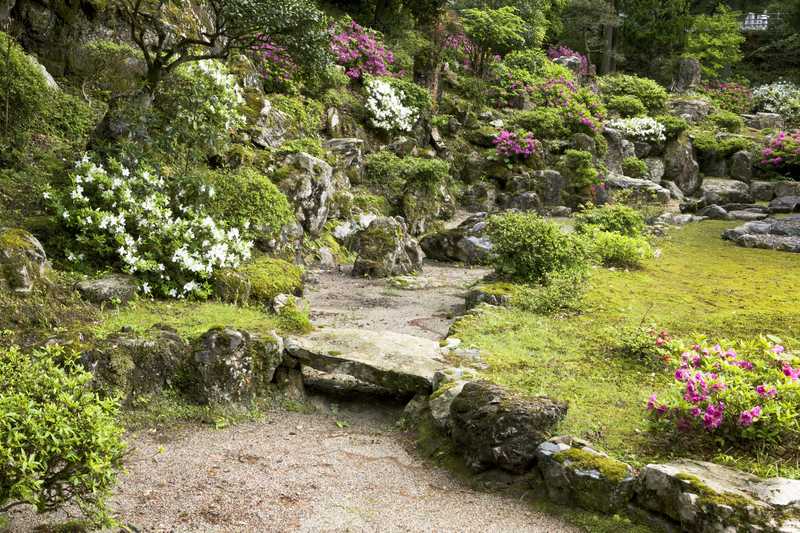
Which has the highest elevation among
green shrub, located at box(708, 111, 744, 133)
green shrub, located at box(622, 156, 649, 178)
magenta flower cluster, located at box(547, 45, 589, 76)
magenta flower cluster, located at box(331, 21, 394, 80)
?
magenta flower cluster, located at box(547, 45, 589, 76)

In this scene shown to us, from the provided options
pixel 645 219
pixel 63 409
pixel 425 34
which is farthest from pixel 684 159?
pixel 63 409

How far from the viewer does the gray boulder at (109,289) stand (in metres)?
6.93

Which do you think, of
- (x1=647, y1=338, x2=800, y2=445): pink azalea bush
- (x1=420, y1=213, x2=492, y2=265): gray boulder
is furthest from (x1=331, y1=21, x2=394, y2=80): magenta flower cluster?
(x1=647, y1=338, x2=800, y2=445): pink azalea bush

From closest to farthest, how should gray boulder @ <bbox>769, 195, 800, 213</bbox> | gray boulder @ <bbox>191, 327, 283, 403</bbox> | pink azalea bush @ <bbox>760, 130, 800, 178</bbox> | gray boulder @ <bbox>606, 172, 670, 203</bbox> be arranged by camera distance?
gray boulder @ <bbox>191, 327, 283, 403</bbox>
gray boulder @ <bbox>769, 195, 800, 213</bbox>
gray boulder @ <bbox>606, 172, 670, 203</bbox>
pink azalea bush @ <bbox>760, 130, 800, 178</bbox>

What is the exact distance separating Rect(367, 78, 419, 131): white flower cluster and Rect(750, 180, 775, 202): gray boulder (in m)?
14.3

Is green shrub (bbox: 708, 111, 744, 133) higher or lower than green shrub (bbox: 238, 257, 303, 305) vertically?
higher

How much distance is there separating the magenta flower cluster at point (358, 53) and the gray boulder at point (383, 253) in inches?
369

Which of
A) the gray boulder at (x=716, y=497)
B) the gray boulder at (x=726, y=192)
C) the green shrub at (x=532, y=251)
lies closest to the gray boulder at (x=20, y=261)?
the gray boulder at (x=716, y=497)

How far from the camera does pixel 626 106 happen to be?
99.1ft

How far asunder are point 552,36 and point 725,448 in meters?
36.9

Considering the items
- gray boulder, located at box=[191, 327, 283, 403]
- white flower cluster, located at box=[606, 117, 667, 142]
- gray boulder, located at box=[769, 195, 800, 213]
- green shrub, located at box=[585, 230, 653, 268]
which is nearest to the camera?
gray boulder, located at box=[191, 327, 283, 403]

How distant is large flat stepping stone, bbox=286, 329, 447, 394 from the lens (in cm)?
621

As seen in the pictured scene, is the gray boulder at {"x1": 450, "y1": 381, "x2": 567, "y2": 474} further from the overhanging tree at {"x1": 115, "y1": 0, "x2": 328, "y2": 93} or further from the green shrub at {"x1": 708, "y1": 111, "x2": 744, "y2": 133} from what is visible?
the green shrub at {"x1": 708, "y1": 111, "x2": 744, "y2": 133}

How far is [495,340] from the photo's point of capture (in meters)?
7.58
